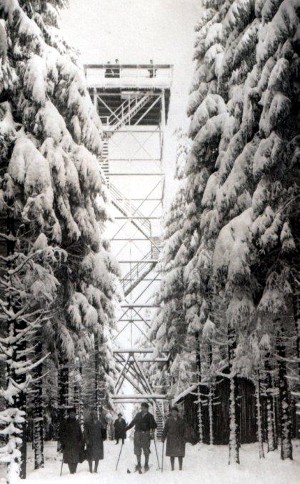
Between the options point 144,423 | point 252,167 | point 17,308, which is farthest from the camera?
point 144,423

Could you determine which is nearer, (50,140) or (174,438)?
(50,140)

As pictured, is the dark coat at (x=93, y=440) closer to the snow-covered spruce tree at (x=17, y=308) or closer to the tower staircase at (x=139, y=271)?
the snow-covered spruce tree at (x=17, y=308)

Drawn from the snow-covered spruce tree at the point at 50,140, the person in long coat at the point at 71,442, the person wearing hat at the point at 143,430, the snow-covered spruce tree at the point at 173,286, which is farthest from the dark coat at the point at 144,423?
the snow-covered spruce tree at the point at 173,286

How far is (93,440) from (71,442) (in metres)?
1.15

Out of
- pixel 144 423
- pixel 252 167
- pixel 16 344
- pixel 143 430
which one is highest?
pixel 252 167

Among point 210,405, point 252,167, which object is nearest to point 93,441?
point 252,167

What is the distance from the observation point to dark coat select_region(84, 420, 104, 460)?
13.0 m

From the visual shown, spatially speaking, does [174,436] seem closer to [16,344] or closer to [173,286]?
[16,344]

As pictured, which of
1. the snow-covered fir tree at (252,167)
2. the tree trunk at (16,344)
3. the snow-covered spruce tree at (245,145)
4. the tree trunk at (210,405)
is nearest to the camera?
the tree trunk at (16,344)

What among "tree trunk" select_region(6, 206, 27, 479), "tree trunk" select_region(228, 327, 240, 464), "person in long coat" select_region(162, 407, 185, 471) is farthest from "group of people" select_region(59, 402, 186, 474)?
"tree trunk" select_region(228, 327, 240, 464)

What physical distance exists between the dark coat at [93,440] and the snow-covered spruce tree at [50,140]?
1650 mm

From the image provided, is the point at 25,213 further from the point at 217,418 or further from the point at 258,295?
the point at 217,418

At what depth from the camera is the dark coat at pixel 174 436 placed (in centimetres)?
1290

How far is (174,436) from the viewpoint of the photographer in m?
12.9
